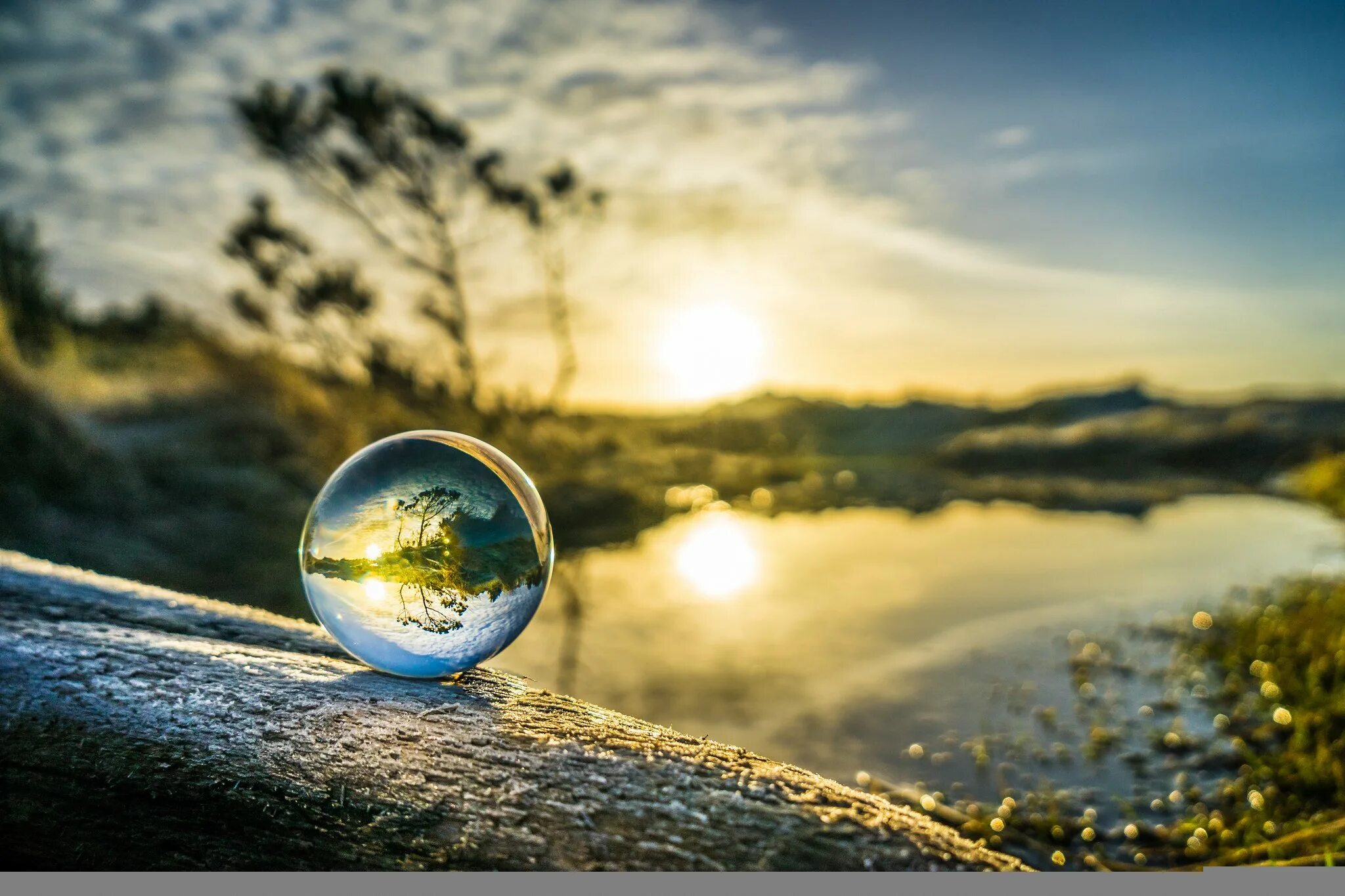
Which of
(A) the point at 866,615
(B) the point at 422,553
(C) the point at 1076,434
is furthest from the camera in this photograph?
(C) the point at 1076,434

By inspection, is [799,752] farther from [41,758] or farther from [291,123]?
[291,123]

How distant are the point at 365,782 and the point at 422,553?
2.03ft

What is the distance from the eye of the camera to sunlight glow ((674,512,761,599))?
9305mm

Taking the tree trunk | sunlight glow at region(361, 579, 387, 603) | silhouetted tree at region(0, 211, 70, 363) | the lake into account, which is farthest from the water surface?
silhouetted tree at region(0, 211, 70, 363)

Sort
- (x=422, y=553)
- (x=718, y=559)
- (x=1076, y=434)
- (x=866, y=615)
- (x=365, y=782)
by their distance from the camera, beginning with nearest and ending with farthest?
1. (x=365, y=782)
2. (x=422, y=553)
3. (x=866, y=615)
4. (x=718, y=559)
5. (x=1076, y=434)

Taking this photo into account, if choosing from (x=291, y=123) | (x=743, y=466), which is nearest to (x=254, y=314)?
(x=291, y=123)

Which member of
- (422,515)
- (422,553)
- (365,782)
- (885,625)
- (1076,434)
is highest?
(1076,434)

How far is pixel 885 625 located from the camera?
7480 millimetres

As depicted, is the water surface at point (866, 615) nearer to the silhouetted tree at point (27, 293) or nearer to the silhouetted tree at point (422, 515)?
the silhouetted tree at point (422, 515)

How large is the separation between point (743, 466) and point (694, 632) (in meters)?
15.3

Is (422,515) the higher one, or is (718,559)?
(718,559)

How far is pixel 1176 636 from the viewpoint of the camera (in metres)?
7.10

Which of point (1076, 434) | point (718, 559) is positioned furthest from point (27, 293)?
point (1076, 434)

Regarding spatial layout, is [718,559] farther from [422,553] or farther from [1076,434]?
[1076,434]
